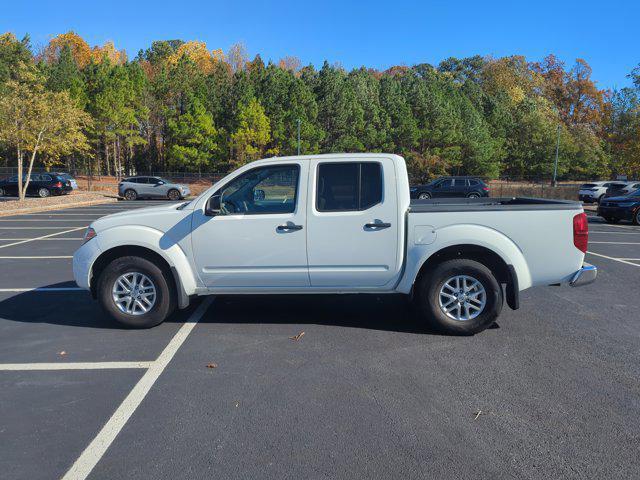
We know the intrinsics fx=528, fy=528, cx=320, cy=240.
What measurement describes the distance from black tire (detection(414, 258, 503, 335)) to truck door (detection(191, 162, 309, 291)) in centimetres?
130

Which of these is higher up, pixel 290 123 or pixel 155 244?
pixel 290 123

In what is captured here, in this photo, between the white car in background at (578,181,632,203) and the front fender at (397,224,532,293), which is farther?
the white car in background at (578,181,632,203)

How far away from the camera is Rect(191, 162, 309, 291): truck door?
559 cm

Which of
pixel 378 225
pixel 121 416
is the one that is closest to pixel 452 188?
pixel 378 225

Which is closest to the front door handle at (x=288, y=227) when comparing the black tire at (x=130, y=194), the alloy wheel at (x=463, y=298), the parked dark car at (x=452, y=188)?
the alloy wheel at (x=463, y=298)

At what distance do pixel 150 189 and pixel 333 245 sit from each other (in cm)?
3004

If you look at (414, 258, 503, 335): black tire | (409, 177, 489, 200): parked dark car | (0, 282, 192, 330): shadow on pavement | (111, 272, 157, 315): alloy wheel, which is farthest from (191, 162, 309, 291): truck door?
(409, 177, 489, 200): parked dark car

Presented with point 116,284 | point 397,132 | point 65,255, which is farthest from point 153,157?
point 116,284

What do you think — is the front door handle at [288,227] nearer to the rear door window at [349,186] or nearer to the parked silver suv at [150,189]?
the rear door window at [349,186]

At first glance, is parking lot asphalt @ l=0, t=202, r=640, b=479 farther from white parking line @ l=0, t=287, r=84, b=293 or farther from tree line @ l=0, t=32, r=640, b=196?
tree line @ l=0, t=32, r=640, b=196

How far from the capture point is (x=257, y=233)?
5.60 meters

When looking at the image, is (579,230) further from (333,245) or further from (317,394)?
(317,394)

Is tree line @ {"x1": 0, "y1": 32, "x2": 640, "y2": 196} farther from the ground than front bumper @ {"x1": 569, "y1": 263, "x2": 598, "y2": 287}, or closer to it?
farther from the ground

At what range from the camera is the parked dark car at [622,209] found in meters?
19.0
